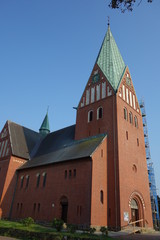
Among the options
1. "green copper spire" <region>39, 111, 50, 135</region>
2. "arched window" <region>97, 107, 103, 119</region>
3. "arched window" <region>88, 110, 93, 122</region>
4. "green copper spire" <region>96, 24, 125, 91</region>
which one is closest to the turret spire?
"green copper spire" <region>39, 111, 50, 135</region>

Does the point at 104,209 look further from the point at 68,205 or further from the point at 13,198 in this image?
the point at 13,198

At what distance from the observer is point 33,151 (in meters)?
35.7

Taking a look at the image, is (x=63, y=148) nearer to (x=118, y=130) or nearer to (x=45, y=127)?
(x=118, y=130)

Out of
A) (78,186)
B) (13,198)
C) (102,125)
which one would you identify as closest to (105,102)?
(102,125)

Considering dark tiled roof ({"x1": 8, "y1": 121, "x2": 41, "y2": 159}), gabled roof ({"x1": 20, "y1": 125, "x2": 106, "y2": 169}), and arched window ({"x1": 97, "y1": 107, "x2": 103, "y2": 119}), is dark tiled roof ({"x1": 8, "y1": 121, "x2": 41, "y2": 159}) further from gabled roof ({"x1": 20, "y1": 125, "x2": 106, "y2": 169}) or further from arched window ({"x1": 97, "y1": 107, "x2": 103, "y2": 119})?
arched window ({"x1": 97, "y1": 107, "x2": 103, "y2": 119})

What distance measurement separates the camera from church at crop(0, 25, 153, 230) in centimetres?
2109

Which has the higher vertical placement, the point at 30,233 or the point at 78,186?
the point at 78,186

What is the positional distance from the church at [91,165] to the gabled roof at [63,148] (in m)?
0.19

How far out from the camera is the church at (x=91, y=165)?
2109 cm

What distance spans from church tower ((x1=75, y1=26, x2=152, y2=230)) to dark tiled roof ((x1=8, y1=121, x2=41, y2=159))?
10018mm

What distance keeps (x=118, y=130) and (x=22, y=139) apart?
62.5 ft

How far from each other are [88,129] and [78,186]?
10.2 m

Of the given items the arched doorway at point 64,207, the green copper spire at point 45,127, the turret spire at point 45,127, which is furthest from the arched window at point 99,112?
the green copper spire at point 45,127

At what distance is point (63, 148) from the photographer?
2964 centimetres
